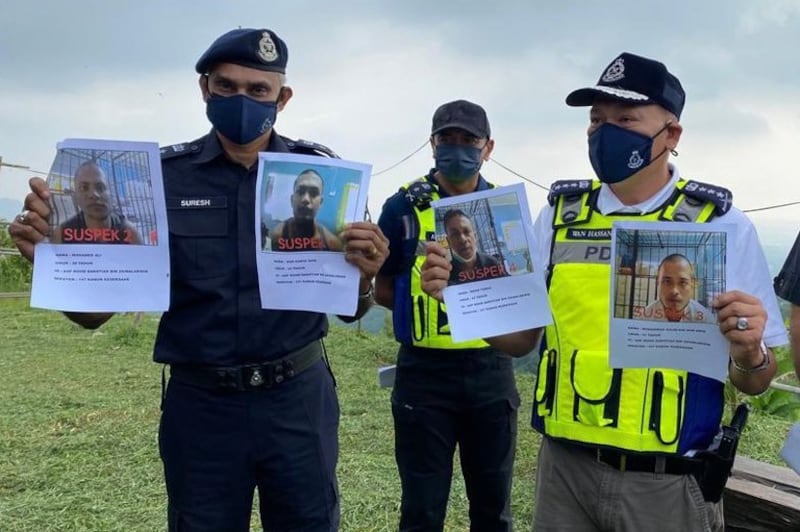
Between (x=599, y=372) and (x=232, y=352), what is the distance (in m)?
1.07

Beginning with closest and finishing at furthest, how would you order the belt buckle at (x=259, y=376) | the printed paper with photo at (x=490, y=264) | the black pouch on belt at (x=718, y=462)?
the black pouch on belt at (x=718, y=462)
the printed paper with photo at (x=490, y=264)
the belt buckle at (x=259, y=376)

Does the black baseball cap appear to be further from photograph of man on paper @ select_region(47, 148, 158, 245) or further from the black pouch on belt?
the black pouch on belt

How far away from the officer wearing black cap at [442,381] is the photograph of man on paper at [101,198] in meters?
1.17

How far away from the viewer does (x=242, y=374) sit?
2.13 meters

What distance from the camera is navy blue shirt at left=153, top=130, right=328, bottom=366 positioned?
2.15 m

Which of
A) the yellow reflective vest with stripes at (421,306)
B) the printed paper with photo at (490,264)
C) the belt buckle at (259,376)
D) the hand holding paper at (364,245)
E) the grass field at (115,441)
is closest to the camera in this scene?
the printed paper with photo at (490,264)

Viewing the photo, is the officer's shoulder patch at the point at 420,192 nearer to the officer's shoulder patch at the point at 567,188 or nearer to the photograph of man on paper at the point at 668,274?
the officer's shoulder patch at the point at 567,188

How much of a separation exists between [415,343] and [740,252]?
139cm

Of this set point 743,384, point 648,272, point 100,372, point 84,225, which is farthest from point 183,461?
point 100,372

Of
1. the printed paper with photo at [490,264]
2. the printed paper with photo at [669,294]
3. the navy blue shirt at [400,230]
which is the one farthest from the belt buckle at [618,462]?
the navy blue shirt at [400,230]

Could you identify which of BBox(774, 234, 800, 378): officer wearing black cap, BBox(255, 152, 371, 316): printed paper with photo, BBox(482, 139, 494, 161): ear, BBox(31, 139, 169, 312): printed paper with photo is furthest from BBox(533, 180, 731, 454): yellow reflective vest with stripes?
BBox(31, 139, 169, 312): printed paper with photo

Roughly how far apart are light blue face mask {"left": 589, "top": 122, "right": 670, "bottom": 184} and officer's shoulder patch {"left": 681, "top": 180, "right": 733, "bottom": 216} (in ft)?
0.42

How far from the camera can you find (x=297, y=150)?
2348 mm

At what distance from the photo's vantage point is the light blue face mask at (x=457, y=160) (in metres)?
2.93
